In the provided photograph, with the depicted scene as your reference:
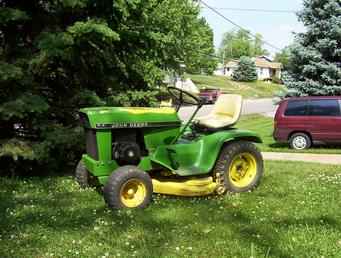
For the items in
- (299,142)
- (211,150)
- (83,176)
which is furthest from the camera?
(299,142)

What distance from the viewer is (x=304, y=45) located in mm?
17125

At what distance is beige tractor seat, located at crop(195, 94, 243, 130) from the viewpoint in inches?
280

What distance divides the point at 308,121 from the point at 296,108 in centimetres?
52

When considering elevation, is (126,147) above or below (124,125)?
below

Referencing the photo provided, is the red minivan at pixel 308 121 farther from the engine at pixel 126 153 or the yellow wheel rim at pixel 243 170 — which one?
the engine at pixel 126 153

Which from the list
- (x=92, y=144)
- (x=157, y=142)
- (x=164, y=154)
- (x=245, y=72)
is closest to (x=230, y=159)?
(x=164, y=154)

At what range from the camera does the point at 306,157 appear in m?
11.7

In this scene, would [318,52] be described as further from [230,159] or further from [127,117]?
[127,117]

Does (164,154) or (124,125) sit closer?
(124,125)

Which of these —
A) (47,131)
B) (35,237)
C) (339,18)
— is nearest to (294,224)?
(35,237)

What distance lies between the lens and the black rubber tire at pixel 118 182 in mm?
5777

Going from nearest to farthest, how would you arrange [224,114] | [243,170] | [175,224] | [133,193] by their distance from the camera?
1. [175,224]
2. [133,193]
3. [243,170]
4. [224,114]

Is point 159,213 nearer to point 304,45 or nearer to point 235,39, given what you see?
point 304,45

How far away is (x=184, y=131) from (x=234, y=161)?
0.92 metres
